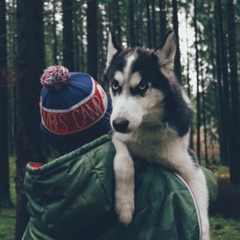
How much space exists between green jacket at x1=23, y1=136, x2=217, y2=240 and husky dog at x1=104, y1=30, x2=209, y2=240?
16.9 inches

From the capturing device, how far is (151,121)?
3.33m

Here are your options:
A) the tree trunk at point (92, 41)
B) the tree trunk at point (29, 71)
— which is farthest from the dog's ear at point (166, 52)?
the tree trunk at point (92, 41)

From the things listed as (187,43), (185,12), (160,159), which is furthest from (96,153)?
(187,43)

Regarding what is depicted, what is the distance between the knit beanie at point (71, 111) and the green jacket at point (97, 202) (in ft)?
1.02

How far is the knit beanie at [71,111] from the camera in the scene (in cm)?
303

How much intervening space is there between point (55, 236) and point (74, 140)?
0.63 m

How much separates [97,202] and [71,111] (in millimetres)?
661

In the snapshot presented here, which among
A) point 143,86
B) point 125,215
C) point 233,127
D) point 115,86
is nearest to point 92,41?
point 233,127

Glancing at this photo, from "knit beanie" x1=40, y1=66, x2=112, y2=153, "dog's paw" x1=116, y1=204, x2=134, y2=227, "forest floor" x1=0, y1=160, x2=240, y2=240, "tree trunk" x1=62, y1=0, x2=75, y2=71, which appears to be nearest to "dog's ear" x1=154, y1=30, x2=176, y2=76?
"knit beanie" x1=40, y1=66, x2=112, y2=153

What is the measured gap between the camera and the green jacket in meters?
2.57

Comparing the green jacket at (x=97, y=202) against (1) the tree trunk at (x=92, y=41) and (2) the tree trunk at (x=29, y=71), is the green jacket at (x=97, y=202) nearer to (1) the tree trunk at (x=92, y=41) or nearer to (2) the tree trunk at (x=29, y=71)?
(2) the tree trunk at (x=29, y=71)

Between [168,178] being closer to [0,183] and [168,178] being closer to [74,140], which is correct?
[74,140]

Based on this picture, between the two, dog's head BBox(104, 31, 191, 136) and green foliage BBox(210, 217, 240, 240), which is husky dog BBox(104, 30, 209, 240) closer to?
dog's head BBox(104, 31, 191, 136)

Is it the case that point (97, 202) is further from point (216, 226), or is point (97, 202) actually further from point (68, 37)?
point (68, 37)
